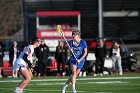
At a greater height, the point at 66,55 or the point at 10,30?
the point at 10,30

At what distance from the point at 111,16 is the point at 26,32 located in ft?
21.3

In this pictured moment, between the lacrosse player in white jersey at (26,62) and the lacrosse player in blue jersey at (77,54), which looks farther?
the lacrosse player in blue jersey at (77,54)

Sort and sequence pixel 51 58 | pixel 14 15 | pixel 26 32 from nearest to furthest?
pixel 51 58
pixel 26 32
pixel 14 15

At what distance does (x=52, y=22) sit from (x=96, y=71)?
411 inches

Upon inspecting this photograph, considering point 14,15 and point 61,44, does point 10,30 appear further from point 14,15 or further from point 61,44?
point 61,44

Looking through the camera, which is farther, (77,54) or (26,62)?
(77,54)

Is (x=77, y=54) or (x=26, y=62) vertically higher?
(x=77, y=54)

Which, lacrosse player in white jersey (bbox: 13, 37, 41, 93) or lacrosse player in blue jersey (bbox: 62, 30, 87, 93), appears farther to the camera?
lacrosse player in blue jersey (bbox: 62, 30, 87, 93)

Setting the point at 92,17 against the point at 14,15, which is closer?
the point at 92,17

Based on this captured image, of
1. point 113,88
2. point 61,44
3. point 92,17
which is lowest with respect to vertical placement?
point 113,88

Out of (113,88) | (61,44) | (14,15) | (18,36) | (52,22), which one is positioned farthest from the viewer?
(14,15)

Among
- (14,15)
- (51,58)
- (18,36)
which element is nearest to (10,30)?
(14,15)

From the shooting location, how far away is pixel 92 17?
4531 centimetres

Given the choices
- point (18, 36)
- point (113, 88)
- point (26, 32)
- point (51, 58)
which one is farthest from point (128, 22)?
point (113, 88)
